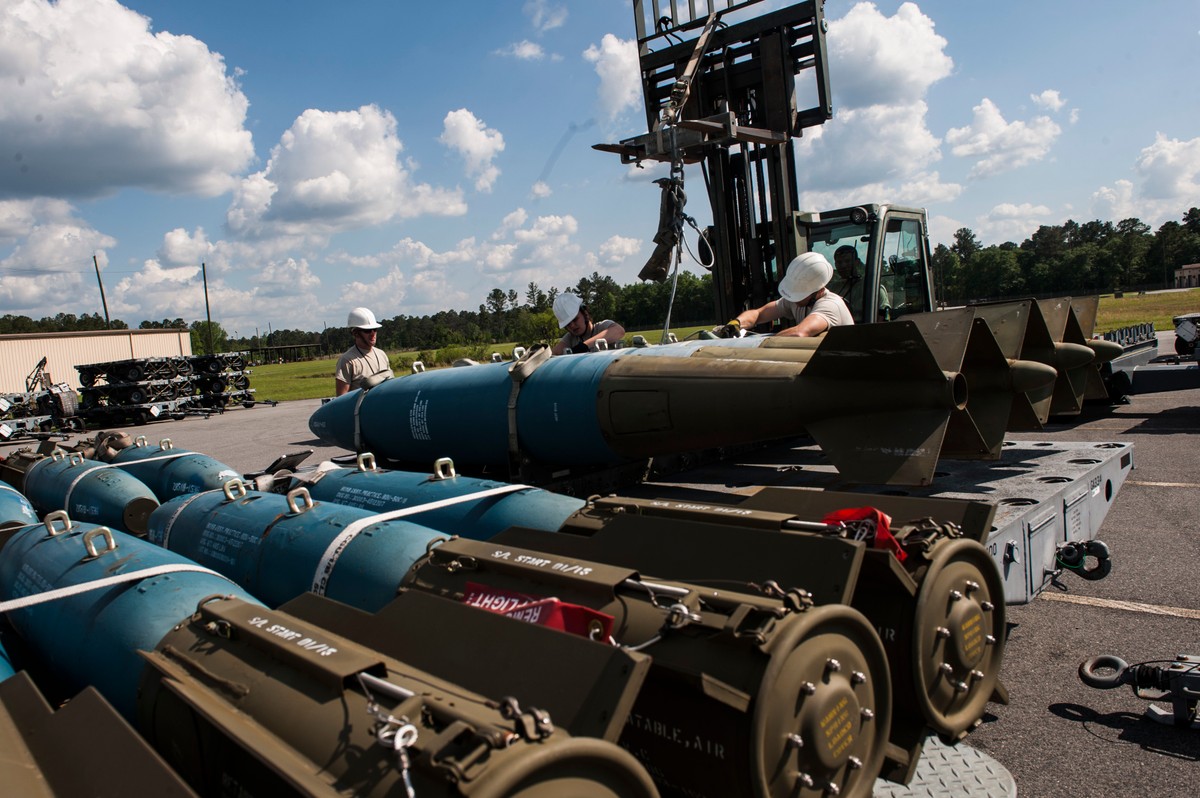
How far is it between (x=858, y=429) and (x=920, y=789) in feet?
5.74

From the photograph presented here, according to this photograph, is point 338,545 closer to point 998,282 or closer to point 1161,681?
point 1161,681

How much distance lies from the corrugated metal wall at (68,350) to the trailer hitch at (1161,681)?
36.6 meters

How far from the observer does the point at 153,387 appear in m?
24.6

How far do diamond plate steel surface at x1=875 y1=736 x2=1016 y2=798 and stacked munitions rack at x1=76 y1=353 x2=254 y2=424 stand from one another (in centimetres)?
2518

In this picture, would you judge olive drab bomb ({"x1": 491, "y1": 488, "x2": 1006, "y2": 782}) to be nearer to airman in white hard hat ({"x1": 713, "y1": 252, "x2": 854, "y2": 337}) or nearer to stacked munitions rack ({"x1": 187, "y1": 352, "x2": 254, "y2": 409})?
airman in white hard hat ({"x1": 713, "y1": 252, "x2": 854, "y2": 337})

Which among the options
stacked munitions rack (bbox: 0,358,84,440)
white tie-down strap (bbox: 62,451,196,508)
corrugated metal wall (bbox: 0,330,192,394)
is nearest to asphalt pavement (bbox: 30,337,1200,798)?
white tie-down strap (bbox: 62,451,196,508)

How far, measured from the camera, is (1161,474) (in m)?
7.61

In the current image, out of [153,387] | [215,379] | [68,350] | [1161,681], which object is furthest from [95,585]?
[68,350]

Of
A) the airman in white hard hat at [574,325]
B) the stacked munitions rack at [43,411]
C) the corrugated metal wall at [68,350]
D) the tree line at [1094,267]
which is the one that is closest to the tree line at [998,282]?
the tree line at [1094,267]

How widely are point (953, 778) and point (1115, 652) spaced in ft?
6.28

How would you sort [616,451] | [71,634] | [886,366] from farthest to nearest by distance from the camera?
[616,451]
[886,366]
[71,634]

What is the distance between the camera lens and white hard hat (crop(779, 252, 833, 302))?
593 cm

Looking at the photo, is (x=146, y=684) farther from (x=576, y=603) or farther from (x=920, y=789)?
(x=920, y=789)

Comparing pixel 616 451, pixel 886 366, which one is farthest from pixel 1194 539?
pixel 616 451
